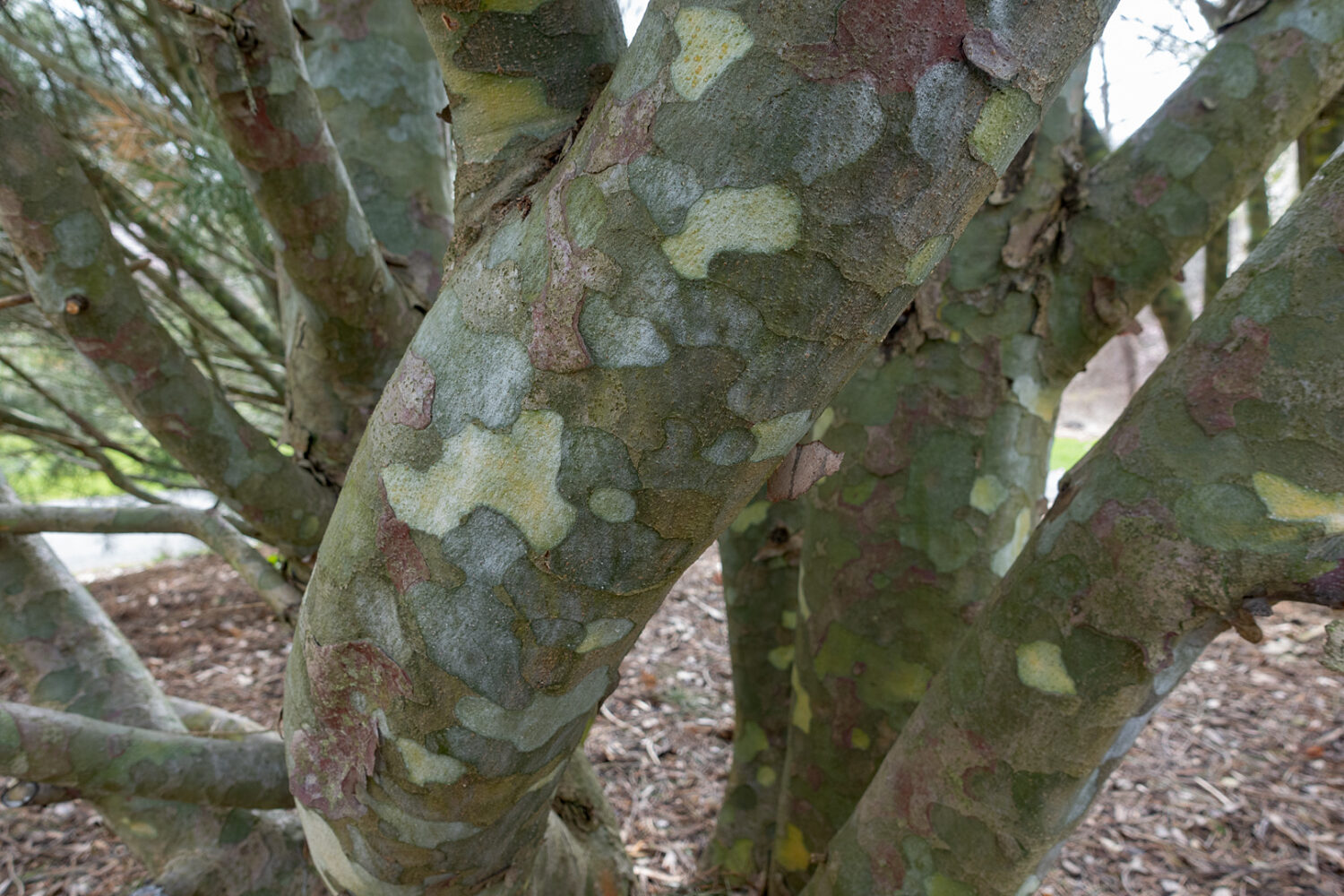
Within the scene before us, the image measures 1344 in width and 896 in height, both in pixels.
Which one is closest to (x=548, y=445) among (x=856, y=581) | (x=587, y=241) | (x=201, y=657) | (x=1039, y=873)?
(x=587, y=241)

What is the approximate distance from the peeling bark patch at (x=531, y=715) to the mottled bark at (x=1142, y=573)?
1.46 ft

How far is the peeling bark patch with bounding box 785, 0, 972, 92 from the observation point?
476 millimetres

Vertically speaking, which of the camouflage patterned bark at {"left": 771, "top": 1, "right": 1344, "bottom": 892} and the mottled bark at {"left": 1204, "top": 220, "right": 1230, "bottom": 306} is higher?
the mottled bark at {"left": 1204, "top": 220, "right": 1230, "bottom": 306}

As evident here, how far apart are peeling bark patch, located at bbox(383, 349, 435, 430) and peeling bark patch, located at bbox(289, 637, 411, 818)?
202 mm

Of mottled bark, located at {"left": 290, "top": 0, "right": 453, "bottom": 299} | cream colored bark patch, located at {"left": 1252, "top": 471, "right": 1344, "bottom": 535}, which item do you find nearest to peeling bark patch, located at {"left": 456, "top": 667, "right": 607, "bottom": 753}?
cream colored bark patch, located at {"left": 1252, "top": 471, "right": 1344, "bottom": 535}

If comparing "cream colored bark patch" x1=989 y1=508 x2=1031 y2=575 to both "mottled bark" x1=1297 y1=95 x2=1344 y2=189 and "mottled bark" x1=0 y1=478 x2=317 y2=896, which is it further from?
"mottled bark" x1=1297 y1=95 x2=1344 y2=189

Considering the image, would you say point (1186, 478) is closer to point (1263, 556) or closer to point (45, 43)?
point (1263, 556)

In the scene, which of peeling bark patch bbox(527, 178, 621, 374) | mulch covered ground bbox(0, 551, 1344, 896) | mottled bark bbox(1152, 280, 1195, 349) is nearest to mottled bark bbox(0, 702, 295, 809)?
peeling bark patch bbox(527, 178, 621, 374)

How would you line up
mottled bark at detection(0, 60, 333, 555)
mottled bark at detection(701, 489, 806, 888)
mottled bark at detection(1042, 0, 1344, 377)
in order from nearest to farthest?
mottled bark at detection(0, 60, 333, 555) < mottled bark at detection(1042, 0, 1344, 377) < mottled bark at detection(701, 489, 806, 888)

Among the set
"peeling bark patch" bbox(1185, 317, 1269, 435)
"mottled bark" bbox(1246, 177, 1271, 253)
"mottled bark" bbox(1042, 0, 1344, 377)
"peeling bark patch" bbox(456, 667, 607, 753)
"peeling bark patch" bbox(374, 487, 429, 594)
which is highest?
"mottled bark" bbox(1246, 177, 1271, 253)

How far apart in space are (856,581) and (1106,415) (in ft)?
34.0

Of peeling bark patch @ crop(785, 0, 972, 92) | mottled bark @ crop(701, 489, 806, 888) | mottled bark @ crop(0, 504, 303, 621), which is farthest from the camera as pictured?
mottled bark @ crop(701, 489, 806, 888)

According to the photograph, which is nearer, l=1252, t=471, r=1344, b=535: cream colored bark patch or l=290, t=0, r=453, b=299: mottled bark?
l=1252, t=471, r=1344, b=535: cream colored bark patch

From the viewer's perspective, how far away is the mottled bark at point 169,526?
1.37m
